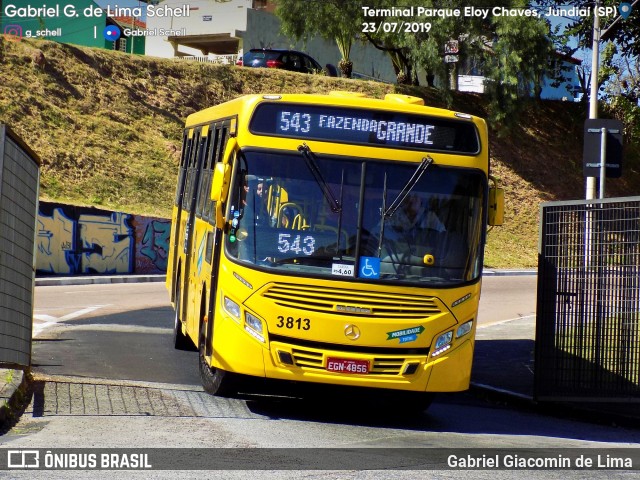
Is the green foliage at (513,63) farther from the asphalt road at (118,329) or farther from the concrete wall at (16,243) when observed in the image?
the concrete wall at (16,243)

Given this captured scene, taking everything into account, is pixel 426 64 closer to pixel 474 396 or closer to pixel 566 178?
pixel 566 178

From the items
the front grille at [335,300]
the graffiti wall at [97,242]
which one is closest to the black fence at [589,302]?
the front grille at [335,300]

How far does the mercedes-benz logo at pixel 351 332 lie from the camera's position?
30.7 ft

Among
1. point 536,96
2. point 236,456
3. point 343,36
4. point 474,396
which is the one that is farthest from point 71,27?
point 236,456

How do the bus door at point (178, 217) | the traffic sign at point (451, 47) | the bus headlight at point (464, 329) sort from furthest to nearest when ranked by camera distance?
the traffic sign at point (451, 47) → the bus door at point (178, 217) → the bus headlight at point (464, 329)

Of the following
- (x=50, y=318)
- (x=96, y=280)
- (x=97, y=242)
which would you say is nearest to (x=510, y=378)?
(x=50, y=318)

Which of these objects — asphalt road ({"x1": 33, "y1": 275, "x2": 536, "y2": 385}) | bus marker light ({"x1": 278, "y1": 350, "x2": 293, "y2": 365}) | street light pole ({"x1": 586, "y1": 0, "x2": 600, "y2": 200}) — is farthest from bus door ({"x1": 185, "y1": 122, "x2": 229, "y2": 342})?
street light pole ({"x1": 586, "y1": 0, "x2": 600, "y2": 200})

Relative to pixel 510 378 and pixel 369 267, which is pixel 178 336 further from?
pixel 369 267

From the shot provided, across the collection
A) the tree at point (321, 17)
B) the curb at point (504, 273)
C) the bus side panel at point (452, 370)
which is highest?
the tree at point (321, 17)

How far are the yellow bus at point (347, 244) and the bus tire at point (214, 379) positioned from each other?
23 mm

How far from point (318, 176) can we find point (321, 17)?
1371 inches

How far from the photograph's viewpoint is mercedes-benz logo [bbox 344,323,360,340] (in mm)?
9352

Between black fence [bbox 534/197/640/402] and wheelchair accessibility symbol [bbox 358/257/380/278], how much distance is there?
2.66m

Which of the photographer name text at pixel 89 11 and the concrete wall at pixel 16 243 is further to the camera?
the photographer name text at pixel 89 11
